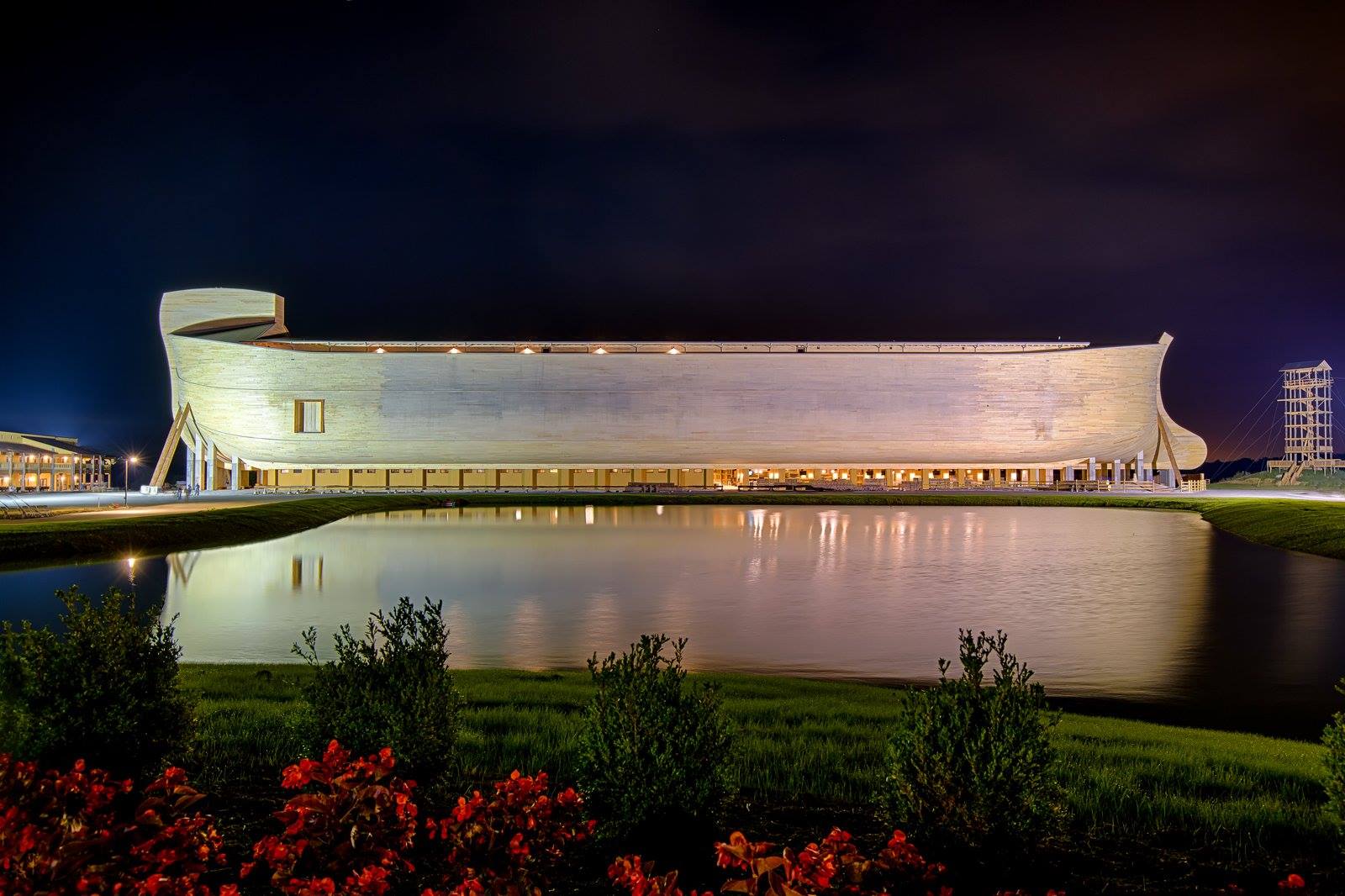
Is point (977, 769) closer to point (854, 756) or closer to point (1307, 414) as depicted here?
point (854, 756)

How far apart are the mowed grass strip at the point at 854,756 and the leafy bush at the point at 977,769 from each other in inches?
12.8

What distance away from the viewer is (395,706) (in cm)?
501

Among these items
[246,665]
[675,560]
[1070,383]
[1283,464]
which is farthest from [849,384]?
[246,665]

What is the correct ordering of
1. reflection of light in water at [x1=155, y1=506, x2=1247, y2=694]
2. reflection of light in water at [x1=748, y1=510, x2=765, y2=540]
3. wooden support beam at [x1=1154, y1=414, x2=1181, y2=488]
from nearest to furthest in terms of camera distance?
reflection of light in water at [x1=155, y1=506, x2=1247, y2=694]
reflection of light in water at [x1=748, y1=510, x2=765, y2=540]
wooden support beam at [x1=1154, y1=414, x2=1181, y2=488]

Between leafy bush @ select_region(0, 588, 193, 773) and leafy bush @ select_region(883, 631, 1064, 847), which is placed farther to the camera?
leafy bush @ select_region(0, 588, 193, 773)

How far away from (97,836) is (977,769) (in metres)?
3.74

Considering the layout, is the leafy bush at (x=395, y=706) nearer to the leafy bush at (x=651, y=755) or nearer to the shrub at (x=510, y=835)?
the shrub at (x=510, y=835)

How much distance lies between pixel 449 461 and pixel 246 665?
64936 mm

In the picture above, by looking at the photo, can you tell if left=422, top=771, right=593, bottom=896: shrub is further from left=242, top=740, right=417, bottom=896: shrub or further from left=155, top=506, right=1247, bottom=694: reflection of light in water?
left=155, top=506, right=1247, bottom=694: reflection of light in water

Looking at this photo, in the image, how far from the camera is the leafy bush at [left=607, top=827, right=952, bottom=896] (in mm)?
3223

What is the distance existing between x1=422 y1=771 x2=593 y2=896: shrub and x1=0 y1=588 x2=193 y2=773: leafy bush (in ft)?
6.95

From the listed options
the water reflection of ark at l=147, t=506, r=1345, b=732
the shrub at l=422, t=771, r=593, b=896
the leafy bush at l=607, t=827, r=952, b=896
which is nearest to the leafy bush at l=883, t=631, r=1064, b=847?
the leafy bush at l=607, t=827, r=952, b=896

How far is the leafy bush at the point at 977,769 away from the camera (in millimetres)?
3996

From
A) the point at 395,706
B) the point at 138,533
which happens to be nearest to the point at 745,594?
the point at 395,706
